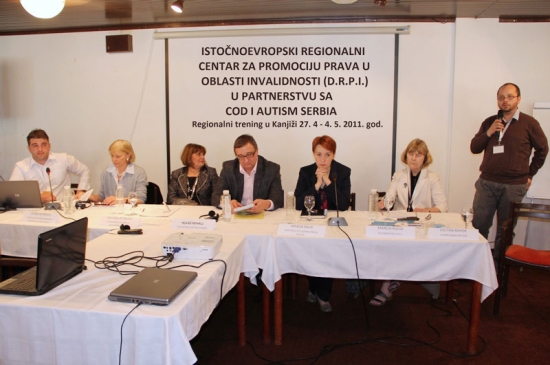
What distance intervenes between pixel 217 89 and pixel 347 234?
2.72 m

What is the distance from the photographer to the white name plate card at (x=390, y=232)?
245cm

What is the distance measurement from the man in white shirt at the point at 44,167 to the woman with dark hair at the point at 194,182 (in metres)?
0.79

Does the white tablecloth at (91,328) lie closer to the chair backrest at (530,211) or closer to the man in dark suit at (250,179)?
the man in dark suit at (250,179)

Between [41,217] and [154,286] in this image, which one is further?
[41,217]

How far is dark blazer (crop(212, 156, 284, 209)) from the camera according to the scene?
3.29 m

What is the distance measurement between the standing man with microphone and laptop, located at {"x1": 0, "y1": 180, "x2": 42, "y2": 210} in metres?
3.70

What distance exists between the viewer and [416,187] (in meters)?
3.32

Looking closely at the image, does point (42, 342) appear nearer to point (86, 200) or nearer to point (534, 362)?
point (86, 200)

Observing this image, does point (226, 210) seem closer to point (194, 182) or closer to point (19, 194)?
point (194, 182)

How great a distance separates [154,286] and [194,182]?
2265mm

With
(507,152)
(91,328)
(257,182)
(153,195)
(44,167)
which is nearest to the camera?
(91,328)

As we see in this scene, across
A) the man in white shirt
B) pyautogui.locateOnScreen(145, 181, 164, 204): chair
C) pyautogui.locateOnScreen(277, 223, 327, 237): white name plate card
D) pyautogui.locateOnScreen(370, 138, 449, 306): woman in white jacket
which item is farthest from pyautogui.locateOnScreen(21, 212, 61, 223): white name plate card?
pyautogui.locateOnScreen(370, 138, 449, 306): woman in white jacket

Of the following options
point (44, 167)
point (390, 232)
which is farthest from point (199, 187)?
point (390, 232)

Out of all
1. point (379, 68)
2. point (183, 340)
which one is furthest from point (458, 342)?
point (379, 68)
